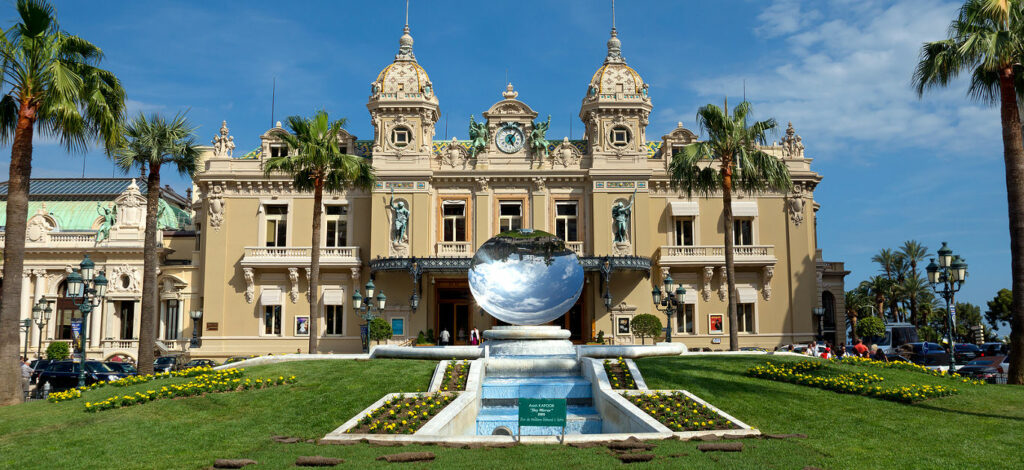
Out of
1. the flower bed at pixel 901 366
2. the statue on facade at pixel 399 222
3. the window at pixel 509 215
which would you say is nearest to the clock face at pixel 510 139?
the window at pixel 509 215

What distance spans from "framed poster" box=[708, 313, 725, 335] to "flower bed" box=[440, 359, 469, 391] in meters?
24.2

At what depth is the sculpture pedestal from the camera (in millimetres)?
22031

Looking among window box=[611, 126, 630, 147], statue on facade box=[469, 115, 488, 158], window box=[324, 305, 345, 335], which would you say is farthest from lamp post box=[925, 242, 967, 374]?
window box=[324, 305, 345, 335]

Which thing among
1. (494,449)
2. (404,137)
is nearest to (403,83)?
(404,137)

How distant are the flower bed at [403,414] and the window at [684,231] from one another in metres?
28.3

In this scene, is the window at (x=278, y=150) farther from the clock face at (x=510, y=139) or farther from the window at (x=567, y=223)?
the window at (x=567, y=223)

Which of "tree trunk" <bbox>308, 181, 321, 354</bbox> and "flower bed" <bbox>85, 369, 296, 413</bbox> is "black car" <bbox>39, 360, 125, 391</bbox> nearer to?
"tree trunk" <bbox>308, 181, 321, 354</bbox>

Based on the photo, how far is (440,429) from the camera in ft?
47.2

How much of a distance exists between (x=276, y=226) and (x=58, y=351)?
46.5 feet

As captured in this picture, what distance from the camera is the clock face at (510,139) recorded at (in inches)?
1689

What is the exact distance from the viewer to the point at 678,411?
15633 mm

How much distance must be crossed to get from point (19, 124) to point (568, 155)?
28.3m

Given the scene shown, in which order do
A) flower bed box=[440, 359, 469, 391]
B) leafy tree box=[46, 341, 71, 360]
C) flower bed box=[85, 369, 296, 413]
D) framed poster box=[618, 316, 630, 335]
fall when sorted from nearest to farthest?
flower bed box=[85, 369, 296, 413] → flower bed box=[440, 359, 469, 391] → framed poster box=[618, 316, 630, 335] → leafy tree box=[46, 341, 71, 360]

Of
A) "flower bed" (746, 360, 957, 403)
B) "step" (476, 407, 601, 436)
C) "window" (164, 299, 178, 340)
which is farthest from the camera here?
"window" (164, 299, 178, 340)
